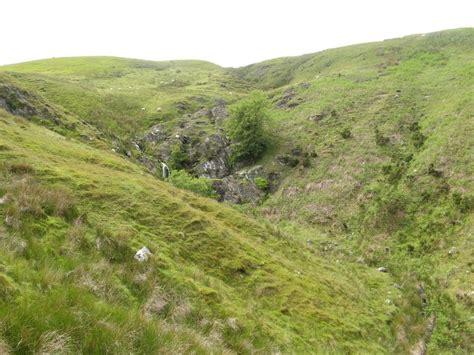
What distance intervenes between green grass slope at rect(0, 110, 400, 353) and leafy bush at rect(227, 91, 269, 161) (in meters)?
32.8

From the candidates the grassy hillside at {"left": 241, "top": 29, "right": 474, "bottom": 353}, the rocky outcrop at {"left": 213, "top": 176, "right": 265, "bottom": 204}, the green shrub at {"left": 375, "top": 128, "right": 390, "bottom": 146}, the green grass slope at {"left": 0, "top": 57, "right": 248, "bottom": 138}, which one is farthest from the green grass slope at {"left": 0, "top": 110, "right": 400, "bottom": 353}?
the green grass slope at {"left": 0, "top": 57, "right": 248, "bottom": 138}

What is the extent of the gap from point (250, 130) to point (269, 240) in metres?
35.1

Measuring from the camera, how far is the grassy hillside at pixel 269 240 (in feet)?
27.2

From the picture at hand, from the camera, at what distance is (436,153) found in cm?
3878

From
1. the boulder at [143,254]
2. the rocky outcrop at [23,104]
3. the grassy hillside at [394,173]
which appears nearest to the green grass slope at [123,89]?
the rocky outcrop at [23,104]

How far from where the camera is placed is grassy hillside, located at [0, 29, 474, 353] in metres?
8.28

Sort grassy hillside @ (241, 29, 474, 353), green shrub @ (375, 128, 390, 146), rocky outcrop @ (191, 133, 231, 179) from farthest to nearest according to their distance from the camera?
rocky outcrop @ (191, 133, 231, 179)
green shrub @ (375, 128, 390, 146)
grassy hillside @ (241, 29, 474, 353)

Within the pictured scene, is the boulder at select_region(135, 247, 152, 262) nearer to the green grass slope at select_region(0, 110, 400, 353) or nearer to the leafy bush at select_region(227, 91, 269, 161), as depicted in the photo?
the green grass slope at select_region(0, 110, 400, 353)

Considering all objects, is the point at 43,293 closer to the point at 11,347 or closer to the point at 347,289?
the point at 11,347

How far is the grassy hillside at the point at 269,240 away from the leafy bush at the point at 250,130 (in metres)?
2.06

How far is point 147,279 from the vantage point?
11.6m

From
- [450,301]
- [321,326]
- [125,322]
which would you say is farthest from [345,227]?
[125,322]

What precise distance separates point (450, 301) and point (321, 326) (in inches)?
421

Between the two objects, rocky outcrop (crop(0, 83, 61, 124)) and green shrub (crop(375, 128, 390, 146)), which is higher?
rocky outcrop (crop(0, 83, 61, 124))
